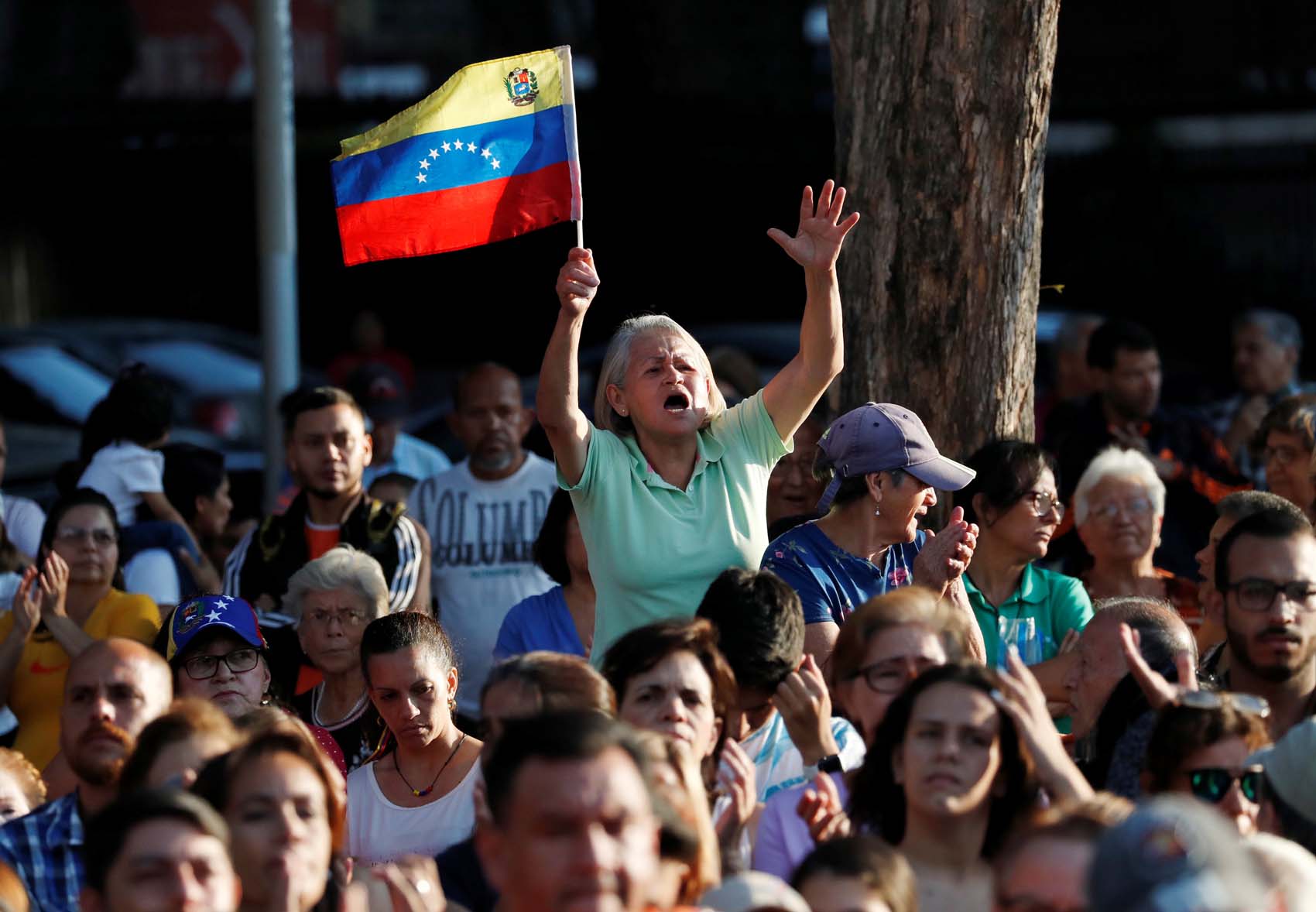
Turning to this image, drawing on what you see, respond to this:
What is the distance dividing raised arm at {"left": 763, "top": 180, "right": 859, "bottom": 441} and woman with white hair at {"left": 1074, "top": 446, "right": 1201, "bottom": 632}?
1694 millimetres

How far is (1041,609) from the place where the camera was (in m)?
6.57

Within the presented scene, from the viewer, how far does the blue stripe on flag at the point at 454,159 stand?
6.52 meters

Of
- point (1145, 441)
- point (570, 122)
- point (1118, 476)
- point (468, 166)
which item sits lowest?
point (1118, 476)

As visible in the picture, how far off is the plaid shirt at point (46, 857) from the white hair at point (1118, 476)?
11.9 feet

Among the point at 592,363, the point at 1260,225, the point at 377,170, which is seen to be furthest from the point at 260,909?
the point at 1260,225

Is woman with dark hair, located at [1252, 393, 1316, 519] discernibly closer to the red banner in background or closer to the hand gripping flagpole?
the hand gripping flagpole

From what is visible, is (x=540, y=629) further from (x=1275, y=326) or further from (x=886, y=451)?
(x=1275, y=326)

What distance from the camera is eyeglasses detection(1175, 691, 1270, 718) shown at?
475 cm

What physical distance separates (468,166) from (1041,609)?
221cm

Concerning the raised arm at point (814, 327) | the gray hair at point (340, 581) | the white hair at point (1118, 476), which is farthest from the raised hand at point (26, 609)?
the white hair at point (1118, 476)

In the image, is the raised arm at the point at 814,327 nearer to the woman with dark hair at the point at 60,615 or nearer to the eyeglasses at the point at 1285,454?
the eyeglasses at the point at 1285,454

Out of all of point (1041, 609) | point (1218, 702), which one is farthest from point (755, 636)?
point (1041, 609)

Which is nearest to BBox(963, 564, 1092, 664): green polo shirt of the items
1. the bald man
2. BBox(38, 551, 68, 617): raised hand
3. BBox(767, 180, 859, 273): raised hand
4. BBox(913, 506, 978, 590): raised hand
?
the bald man

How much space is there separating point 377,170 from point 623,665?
221 cm
